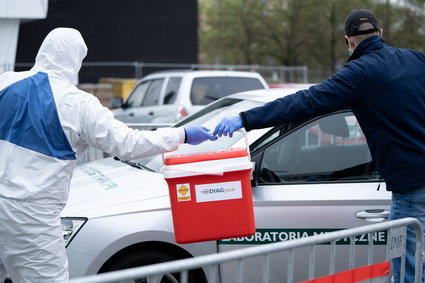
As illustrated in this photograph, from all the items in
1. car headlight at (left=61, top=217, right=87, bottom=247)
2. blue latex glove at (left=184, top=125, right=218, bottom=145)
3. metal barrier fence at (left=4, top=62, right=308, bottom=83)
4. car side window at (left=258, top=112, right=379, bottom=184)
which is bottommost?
metal barrier fence at (left=4, top=62, right=308, bottom=83)

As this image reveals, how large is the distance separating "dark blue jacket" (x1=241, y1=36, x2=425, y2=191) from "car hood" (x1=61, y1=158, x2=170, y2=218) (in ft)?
3.07

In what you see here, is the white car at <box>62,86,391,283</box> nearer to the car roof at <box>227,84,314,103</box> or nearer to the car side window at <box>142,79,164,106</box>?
the car roof at <box>227,84,314,103</box>

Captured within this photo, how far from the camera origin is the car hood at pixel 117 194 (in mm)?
4254

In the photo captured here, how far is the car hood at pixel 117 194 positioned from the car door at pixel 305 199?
55 cm

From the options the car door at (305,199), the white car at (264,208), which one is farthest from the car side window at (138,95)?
the car door at (305,199)

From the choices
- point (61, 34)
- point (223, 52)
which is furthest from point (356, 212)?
point (223, 52)

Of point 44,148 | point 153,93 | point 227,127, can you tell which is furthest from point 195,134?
point 153,93

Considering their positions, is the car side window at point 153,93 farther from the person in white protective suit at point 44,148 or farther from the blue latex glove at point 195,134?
the person in white protective suit at point 44,148

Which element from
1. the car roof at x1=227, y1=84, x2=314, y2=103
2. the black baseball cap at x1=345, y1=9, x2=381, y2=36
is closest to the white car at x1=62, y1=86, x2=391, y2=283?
the car roof at x1=227, y1=84, x2=314, y2=103

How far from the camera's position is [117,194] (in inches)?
173

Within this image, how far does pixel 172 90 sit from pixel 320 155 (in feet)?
26.9

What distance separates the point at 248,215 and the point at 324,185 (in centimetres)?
113

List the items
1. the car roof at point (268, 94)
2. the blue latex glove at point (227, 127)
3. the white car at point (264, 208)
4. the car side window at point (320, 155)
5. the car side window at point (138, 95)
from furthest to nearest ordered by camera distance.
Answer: the car side window at point (138, 95), the car roof at point (268, 94), the car side window at point (320, 155), the white car at point (264, 208), the blue latex glove at point (227, 127)

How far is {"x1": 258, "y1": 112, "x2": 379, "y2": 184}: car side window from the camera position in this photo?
4520 millimetres
